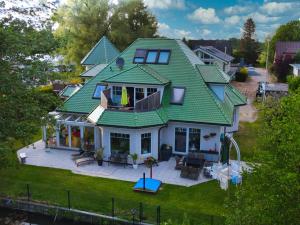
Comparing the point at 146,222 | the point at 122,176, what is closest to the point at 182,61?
the point at 122,176

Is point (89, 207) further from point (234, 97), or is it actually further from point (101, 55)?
point (101, 55)

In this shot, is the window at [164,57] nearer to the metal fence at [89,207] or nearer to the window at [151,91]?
the window at [151,91]

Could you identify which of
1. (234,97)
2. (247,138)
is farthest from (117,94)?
(247,138)

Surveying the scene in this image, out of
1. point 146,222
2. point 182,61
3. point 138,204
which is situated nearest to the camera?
point 146,222

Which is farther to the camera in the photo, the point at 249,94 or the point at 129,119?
the point at 249,94

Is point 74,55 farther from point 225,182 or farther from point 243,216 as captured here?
point 243,216

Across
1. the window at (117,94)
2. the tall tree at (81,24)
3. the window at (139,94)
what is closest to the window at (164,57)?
the window at (139,94)

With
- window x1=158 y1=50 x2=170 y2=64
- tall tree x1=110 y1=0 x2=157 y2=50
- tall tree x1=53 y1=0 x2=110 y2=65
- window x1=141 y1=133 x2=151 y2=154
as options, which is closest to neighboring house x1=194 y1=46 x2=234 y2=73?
tall tree x1=110 y1=0 x2=157 y2=50

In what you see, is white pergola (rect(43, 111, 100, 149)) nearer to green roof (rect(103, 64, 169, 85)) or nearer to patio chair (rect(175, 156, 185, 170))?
green roof (rect(103, 64, 169, 85))
